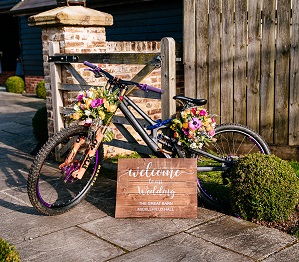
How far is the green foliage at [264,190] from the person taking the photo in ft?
13.1

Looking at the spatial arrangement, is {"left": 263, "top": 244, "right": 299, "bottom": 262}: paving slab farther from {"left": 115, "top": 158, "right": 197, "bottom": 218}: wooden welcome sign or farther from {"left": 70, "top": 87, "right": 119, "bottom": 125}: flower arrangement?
{"left": 70, "top": 87, "right": 119, "bottom": 125}: flower arrangement

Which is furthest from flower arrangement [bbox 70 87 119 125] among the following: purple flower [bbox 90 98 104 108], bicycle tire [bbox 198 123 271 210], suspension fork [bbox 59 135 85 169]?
bicycle tire [bbox 198 123 271 210]

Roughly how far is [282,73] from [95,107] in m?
2.53

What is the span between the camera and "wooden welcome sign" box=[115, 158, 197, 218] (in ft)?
13.9

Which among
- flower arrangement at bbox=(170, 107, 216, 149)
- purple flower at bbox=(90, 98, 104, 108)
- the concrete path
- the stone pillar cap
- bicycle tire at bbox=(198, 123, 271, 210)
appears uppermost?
the stone pillar cap

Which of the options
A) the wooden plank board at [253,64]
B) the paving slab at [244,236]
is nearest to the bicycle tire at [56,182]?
the paving slab at [244,236]

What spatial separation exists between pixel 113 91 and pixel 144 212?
45.6 inches

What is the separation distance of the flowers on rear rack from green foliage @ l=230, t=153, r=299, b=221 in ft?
4.16

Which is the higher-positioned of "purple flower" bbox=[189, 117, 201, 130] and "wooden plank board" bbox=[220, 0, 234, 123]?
"wooden plank board" bbox=[220, 0, 234, 123]

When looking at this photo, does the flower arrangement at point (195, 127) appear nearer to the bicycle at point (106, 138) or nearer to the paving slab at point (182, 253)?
the bicycle at point (106, 138)

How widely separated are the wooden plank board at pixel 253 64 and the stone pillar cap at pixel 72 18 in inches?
69.3

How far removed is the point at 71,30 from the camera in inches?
233

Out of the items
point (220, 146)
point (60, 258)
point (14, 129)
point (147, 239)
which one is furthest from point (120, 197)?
point (14, 129)

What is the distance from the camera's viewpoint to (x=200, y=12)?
6250mm
